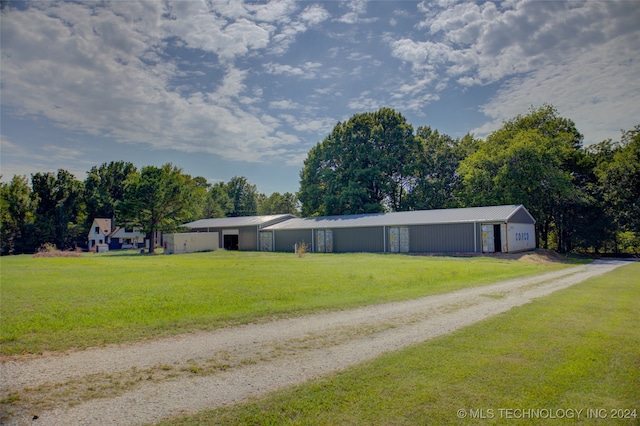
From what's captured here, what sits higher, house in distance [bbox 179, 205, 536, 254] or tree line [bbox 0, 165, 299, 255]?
tree line [bbox 0, 165, 299, 255]

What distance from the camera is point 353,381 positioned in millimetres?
4695

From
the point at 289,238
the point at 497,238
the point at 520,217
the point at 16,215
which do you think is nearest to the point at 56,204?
the point at 16,215

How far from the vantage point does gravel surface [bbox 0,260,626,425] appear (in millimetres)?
4199

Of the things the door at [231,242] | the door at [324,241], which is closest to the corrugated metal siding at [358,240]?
the door at [324,241]

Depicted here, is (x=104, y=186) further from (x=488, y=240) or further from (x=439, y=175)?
(x=488, y=240)

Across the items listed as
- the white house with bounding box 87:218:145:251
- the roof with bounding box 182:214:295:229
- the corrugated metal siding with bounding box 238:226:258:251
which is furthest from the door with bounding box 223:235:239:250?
the white house with bounding box 87:218:145:251

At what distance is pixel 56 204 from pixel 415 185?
161ft

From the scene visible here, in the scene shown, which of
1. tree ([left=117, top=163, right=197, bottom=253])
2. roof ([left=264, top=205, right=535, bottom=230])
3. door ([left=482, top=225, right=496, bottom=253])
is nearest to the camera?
door ([left=482, top=225, right=496, bottom=253])

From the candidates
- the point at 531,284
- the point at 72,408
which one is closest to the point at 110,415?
the point at 72,408

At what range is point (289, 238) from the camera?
4128 centimetres

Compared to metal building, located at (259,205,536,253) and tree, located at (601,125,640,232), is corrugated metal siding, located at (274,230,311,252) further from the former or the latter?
tree, located at (601,125,640,232)

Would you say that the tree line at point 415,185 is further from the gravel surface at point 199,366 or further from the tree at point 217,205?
the gravel surface at point 199,366

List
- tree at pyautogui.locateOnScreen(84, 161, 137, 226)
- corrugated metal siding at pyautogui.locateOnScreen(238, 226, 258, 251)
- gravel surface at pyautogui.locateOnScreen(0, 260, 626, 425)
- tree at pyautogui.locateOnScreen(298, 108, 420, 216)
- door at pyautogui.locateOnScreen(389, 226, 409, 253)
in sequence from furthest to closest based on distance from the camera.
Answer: tree at pyautogui.locateOnScreen(84, 161, 137, 226), tree at pyautogui.locateOnScreen(298, 108, 420, 216), corrugated metal siding at pyautogui.locateOnScreen(238, 226, 258, 251), door at pyautogui.locateOnScreen(389, 226, 409, 253), gravel surface at pyautogui.locateOnScreen(0, 260, 626, 425)

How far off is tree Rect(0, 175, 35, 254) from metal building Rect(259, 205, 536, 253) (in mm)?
34565
